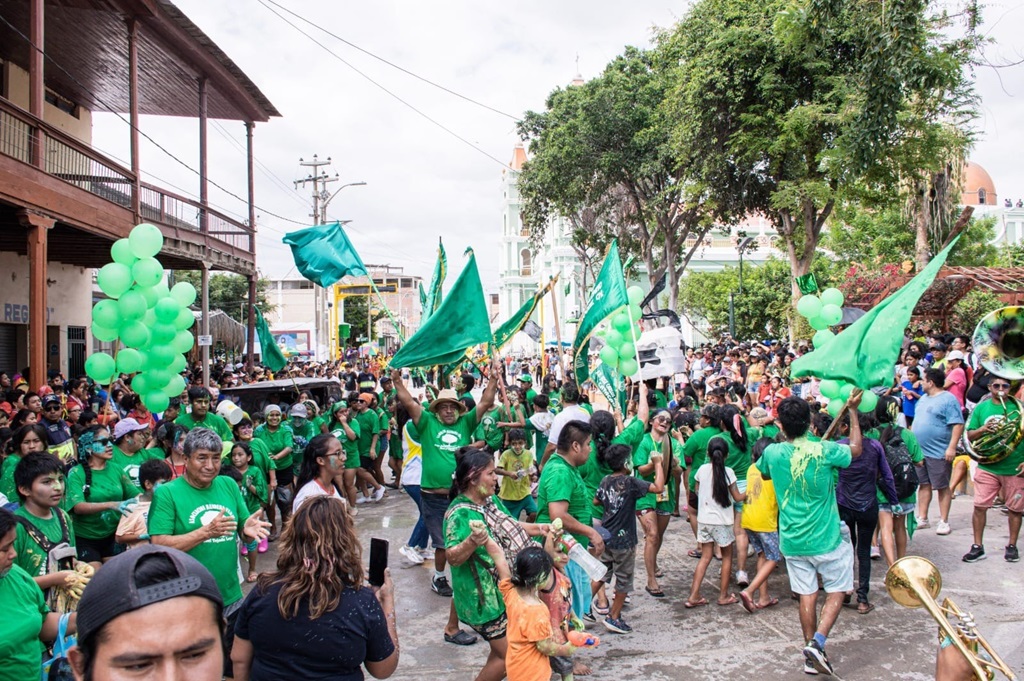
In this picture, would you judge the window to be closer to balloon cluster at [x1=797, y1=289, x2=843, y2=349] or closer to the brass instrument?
balloon cluster at [x1=797, y1=289, x2=843, y2=349]

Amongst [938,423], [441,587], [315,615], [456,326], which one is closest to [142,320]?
[456,326]

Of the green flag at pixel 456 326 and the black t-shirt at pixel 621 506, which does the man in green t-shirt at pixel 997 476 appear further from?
the green flag at pixel 456 326

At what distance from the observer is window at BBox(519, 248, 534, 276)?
7844cm

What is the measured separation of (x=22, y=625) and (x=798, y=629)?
16.8ft

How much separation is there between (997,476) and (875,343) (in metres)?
3.48

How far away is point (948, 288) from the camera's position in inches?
790

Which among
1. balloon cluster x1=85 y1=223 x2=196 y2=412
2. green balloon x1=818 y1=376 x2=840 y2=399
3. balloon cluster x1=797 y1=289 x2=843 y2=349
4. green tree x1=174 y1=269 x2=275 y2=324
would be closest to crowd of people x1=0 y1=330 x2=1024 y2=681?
green balloon x1=818 y1=376 x2=840 y2=399

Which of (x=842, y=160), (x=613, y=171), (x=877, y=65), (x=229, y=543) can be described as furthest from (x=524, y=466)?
(x=613, y=171)

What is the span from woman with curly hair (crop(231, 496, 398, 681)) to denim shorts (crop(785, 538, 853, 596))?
334 centimetres

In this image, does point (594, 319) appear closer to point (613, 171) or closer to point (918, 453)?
→ point (918, 453)

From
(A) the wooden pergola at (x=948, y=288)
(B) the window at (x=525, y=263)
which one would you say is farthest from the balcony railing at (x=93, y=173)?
(B) the window at (x=525, y=263)

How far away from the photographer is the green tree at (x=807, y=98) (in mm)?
14383

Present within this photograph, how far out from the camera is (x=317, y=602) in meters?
2.76

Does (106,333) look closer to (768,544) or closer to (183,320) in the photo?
(183,320)
